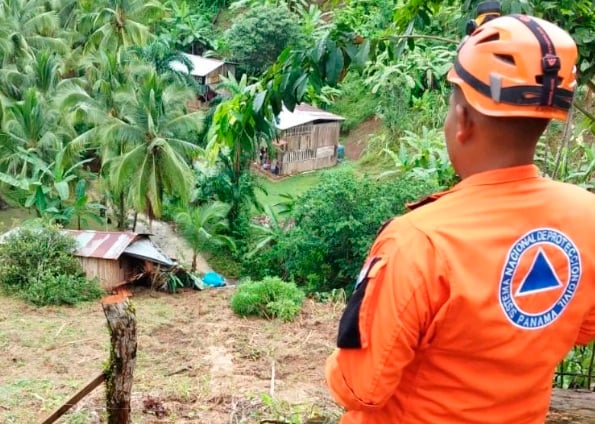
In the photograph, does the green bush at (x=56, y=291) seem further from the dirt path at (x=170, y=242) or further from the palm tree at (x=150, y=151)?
the dirt path at (x=170, y=242)

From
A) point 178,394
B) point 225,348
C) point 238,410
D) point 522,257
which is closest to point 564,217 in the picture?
point 522,257

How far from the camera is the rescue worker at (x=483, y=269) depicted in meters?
1.29

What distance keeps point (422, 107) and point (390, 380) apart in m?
21.4

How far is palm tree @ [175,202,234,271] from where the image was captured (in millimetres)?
17312

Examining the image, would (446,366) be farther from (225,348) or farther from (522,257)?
Result: (225,348)

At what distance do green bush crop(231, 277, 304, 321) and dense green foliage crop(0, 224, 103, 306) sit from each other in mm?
3029

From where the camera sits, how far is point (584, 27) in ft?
8.85

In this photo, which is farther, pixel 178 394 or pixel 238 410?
pixel 178 394

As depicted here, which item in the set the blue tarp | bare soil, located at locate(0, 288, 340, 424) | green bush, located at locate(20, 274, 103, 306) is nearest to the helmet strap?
bare soil, located at locate(0, 288, 340, 424)

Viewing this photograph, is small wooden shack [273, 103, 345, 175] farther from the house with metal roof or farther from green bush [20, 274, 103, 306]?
green bush [20, 274, 103, 306]

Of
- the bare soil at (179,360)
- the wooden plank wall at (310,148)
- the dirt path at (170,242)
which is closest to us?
the bare soil at (179,360)

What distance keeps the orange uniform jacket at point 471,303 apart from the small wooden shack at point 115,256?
42.4 feet

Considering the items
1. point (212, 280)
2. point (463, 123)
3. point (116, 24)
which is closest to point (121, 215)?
point (212, 280)

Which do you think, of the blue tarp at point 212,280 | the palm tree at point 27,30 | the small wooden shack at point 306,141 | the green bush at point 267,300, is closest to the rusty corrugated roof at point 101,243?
the blue tarp at point 212,280
